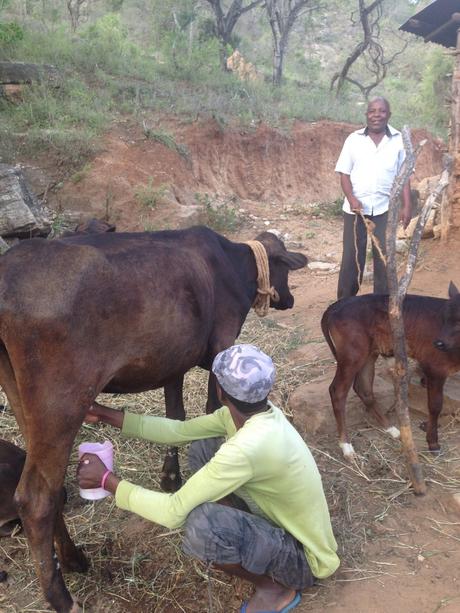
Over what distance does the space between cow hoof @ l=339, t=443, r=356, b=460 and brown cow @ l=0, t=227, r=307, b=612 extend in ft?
5.22

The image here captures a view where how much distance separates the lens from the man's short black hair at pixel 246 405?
110 inches

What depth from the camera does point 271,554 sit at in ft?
9.57

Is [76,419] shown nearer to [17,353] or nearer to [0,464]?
[17,353]

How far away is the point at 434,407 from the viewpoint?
15.0 ft

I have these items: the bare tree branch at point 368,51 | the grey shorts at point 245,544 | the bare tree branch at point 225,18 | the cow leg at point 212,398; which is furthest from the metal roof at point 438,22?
the bare tree branch at point 368,51

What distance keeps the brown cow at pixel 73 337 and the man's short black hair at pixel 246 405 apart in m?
0.70

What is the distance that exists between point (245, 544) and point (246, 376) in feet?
2.76

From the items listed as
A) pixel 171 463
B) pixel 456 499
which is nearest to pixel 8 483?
pixel 171 463

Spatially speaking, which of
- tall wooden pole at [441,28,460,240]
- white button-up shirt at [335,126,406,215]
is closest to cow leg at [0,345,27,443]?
white button-up shirt at [335,126,406,215]

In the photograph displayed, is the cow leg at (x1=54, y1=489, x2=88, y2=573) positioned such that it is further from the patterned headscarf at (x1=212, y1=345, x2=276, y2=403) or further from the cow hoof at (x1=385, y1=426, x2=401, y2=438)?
the cow hoof at (x1=385, y1=426, x2=401, y2=438)

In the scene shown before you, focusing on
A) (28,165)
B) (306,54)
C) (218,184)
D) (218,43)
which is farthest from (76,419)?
(306,54)

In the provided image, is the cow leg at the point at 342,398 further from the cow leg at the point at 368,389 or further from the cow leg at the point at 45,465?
the cow leg at the point at 45,465

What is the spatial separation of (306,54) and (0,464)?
40.3m

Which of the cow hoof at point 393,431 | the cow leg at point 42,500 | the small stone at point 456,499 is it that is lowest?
the cow hoof at point 393,431
